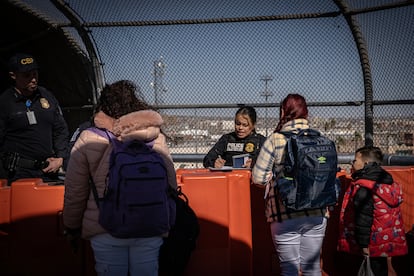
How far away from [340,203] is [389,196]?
21.5 inches

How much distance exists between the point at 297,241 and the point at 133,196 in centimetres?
132

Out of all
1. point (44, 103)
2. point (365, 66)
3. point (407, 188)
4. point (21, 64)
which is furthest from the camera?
point (365, 66)

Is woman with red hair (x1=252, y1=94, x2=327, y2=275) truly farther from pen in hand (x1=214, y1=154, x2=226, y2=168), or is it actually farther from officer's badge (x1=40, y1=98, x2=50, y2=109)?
officer's badge (x1=40, y1=98, x2=50, y2=109)

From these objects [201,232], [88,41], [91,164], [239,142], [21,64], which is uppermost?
[88,41]

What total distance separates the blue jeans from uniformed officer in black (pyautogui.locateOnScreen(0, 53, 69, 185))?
5.99 feet

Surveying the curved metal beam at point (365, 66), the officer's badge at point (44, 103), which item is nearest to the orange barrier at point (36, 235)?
the officer's badge at point (44, 103)

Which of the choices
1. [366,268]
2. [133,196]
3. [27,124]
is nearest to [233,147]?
[366,268]

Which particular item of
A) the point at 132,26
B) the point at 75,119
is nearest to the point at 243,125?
the point at 132,26

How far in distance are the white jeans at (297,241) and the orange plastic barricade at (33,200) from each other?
169 centimetres

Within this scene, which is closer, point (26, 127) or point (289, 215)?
point (289, 215)

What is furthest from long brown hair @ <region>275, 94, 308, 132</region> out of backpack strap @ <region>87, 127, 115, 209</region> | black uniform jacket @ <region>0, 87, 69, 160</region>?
black uniform jacket @ <region>0, 87, 69, 160</region>

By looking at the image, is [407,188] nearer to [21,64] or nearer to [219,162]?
[219,162]

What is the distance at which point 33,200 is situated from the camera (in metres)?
2.85

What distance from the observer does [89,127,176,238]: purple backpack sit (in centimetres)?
198
